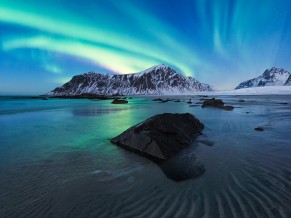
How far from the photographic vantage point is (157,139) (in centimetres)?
810

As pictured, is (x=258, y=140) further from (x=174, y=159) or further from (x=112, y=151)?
(x=112, y=151)

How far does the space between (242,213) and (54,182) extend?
15.8ft

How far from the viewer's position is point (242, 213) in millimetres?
3949

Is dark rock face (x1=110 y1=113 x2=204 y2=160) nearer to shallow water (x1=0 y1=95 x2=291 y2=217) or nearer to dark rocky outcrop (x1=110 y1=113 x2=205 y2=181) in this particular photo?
dark rocky outcrop (x1=110 y1=113 x2=205 y2=181)

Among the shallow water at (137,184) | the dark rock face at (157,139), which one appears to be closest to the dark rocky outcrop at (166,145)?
the dark rock face at (157,139)

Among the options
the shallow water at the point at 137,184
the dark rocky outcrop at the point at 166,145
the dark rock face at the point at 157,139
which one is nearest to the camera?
the shallow water at the point at 137,184

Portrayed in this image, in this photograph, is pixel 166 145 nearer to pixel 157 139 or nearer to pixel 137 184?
pixel 157 139

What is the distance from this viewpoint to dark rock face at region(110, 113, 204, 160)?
25.8 ft

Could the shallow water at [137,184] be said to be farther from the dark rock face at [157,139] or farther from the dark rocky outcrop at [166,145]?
the dark rock face at [157,139]

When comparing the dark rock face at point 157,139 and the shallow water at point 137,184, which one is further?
the dark rock face at point 157,139

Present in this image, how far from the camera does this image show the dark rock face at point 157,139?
7.86 m

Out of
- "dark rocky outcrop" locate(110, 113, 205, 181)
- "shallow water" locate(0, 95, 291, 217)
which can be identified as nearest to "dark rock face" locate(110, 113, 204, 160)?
"dark rocky outcrop" locate(110, 113, 205, 181)

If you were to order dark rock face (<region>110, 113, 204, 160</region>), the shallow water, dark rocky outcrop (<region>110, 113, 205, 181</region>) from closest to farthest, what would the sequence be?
the shallow water → dark rocky outcrop (<region>110, 113, 205, 181</region>) → dark rock face (<region>110, 113, 204, 160</region>)

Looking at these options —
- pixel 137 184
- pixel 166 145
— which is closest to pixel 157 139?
pixel 166 145
